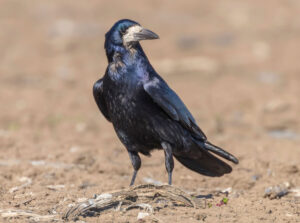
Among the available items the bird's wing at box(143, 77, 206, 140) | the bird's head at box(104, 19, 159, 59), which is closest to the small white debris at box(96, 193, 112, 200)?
the bird's wing at box(143, 77, 206, 140)

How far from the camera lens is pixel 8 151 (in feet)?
22.4

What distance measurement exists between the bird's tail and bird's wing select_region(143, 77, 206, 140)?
0.22m

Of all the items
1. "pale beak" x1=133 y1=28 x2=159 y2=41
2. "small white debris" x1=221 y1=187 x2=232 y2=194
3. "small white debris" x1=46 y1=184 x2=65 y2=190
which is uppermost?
"pale beak" x1=133 y1=28 x2=159 y2=41

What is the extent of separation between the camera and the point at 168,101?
5.12 m

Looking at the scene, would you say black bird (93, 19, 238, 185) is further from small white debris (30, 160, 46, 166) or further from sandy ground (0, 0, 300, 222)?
small white debris (30, 160, 46, 166)

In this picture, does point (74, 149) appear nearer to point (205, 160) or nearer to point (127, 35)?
point (205, 160)

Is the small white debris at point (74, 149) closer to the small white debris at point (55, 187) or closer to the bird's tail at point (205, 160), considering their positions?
the small white debris at point (55, 187)

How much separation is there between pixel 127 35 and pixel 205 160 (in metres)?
1.38

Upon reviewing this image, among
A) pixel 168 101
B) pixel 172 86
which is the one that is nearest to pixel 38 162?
pixel 168 101

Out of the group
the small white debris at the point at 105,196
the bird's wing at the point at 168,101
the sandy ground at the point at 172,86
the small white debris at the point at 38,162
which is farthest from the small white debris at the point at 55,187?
the bird's wing at the point at 168,101

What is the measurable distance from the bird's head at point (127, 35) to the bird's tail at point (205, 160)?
1.08 metres

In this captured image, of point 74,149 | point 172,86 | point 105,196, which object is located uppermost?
point 172,86

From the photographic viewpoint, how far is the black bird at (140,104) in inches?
199

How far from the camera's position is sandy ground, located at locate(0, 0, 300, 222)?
5.24 meters
